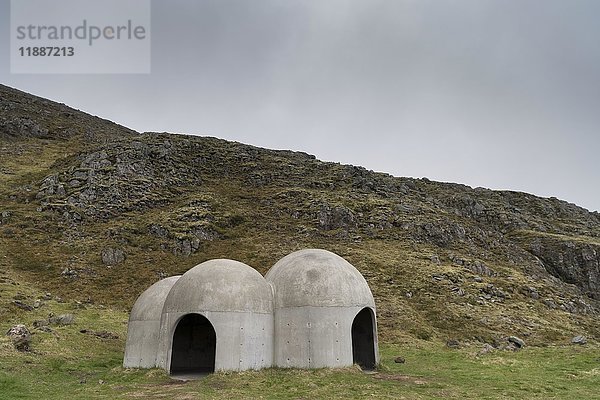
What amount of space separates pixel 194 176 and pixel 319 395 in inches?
2095

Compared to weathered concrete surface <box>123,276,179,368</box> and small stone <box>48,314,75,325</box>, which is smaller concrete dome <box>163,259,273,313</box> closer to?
weathered concrete surface <box>123,276,179,368</box>

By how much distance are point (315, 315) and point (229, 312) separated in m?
3.02

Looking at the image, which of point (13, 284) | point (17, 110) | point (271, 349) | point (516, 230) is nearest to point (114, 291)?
point (13, 284)

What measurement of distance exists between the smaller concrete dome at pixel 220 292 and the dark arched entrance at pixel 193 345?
13.6ft

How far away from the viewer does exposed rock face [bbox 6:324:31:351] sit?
20.0 m

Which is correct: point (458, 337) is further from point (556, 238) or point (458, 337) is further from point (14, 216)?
point (14, 216)

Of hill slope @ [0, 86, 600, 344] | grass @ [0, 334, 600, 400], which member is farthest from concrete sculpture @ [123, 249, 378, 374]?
hill slope @ [0, 86, 600, 344]

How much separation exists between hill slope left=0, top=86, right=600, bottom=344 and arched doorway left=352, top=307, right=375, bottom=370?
918 cm

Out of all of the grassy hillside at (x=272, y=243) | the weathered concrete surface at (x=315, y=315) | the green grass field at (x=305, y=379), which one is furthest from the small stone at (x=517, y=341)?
the weathered concrete surface at (x=315, y=315)

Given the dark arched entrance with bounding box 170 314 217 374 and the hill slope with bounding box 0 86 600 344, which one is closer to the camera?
the dark arched entrance with bounding box 170 314 217 374

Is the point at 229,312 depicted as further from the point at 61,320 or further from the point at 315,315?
the point at 61,320

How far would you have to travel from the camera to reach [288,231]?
50000 millimetres

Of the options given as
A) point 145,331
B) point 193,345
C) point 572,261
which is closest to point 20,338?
point 145,331

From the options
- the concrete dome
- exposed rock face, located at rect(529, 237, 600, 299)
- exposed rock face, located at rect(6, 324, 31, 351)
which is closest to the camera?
the concrete dome
